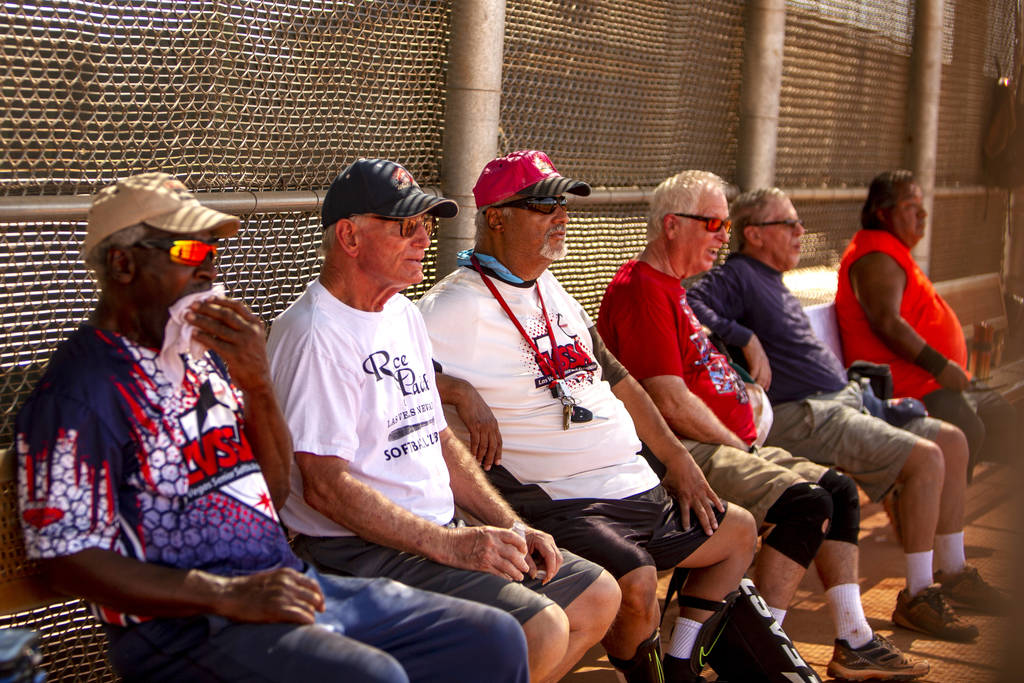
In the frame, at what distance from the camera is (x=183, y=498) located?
239 cm

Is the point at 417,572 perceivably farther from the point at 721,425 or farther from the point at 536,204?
the point at 721,425

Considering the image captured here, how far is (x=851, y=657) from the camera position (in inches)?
170

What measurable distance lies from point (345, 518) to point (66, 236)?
1.14 m

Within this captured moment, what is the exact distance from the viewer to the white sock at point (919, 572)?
4.92 metres

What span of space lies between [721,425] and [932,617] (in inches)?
54.9

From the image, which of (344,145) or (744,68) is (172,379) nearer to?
(344,145)

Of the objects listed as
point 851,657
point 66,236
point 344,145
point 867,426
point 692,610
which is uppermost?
point 344,145

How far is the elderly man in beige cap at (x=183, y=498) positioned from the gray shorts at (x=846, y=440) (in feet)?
9.08

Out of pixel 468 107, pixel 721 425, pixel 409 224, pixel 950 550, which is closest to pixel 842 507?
pixel 721 425

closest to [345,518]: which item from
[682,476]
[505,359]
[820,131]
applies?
[505,359]

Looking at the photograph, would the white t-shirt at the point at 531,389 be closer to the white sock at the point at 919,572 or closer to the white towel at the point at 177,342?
the white towel at the point at 177,342

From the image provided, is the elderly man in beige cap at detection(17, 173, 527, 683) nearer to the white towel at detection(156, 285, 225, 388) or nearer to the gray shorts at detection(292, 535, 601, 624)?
the white towel at detection(156, 285, 225, 388)

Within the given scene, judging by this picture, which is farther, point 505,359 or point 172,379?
point 505,359

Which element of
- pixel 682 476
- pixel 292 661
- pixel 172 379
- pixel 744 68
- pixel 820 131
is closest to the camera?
pixel 292 661
